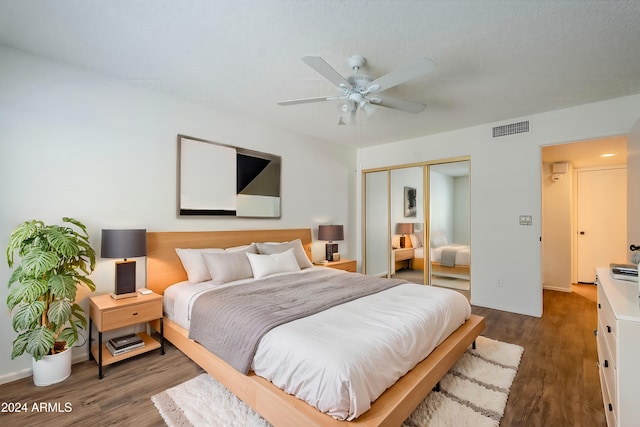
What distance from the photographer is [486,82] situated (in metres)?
2.92

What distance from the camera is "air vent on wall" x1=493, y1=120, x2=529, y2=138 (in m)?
3.87

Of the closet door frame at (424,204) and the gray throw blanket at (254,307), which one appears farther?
the closet door frame at (424,204)

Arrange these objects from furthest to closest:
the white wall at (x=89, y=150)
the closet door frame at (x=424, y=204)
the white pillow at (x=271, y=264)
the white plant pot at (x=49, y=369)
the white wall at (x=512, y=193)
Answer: the closet door frame at (x=424, y=204)
the white wall at (x=512, y=193)
the white pillow at (x=271, y=264)
the white wall at (x=89, y=150)
the white plant pot at (x=49, y=369)

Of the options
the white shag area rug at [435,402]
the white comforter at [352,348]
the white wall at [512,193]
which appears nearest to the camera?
the white comforter at [352,348]

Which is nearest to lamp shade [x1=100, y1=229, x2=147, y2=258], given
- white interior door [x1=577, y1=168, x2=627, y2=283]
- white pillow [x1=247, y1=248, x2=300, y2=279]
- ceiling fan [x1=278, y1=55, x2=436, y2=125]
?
white pillow [x1=247, y1=248, x2=300, y2=279]

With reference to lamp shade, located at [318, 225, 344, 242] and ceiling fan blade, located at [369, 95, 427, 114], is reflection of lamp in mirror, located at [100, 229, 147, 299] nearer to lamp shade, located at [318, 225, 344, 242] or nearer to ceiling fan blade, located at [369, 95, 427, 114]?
ceiling fan blade, located at [369, 95, 427, 114]

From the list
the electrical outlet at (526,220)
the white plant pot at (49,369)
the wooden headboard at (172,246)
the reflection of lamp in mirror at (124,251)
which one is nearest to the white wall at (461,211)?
the electrical outlet at (526,220)

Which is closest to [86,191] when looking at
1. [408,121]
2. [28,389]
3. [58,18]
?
[58,18]

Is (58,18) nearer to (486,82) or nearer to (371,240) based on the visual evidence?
(486,82)

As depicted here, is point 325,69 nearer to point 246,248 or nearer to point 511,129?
point 246,248

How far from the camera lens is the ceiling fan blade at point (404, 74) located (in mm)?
1945

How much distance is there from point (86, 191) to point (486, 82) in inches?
159

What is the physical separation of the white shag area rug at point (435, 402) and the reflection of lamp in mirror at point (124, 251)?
1.04 metres

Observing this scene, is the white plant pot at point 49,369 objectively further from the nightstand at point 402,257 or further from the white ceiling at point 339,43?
the nightstand at point 402,257
